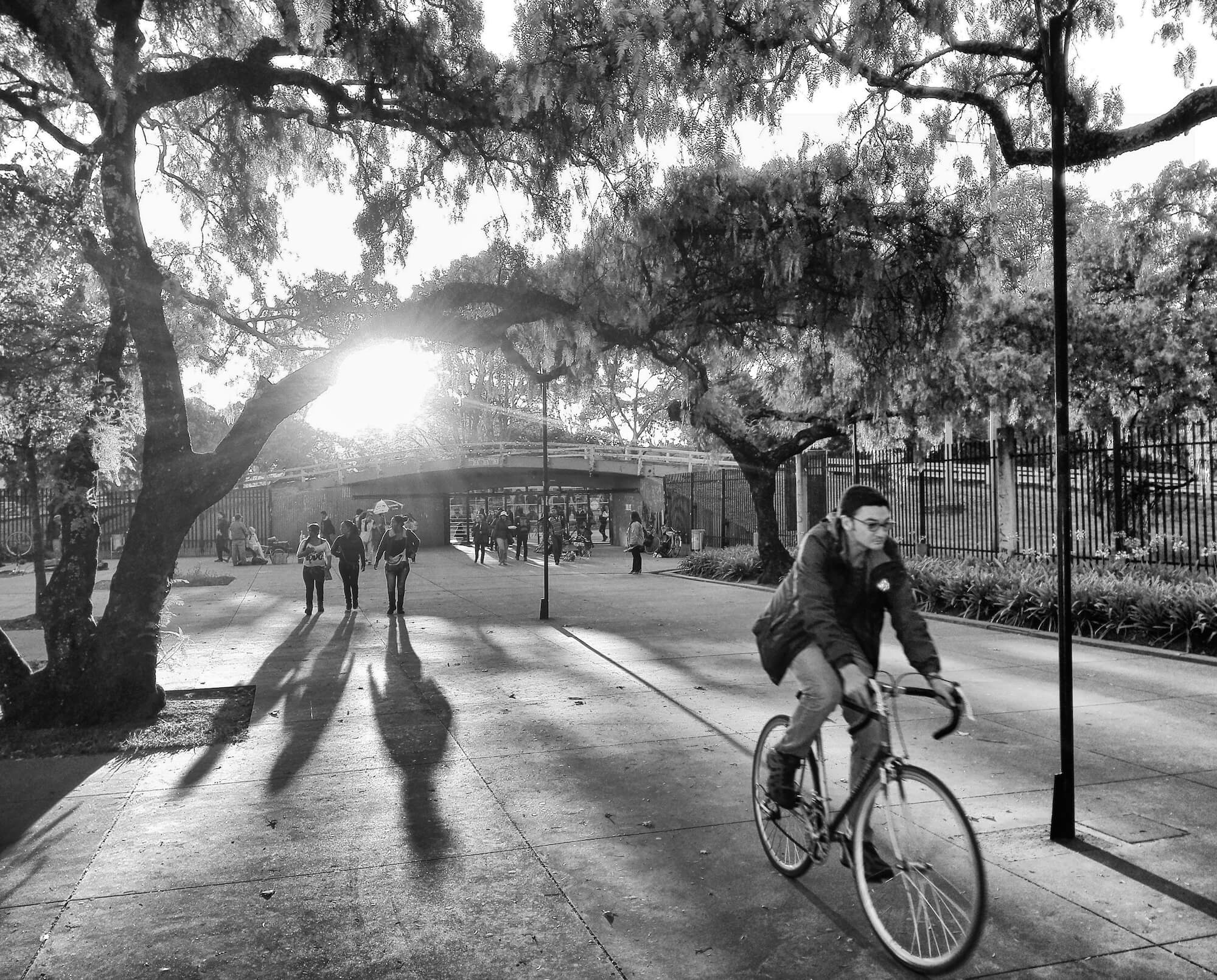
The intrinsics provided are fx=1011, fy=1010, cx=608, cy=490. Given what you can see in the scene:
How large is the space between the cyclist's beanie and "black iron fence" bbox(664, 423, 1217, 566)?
321 inches

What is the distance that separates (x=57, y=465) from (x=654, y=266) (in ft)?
18.7

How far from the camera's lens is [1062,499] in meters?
5.02

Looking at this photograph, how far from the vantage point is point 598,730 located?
24.3 feet

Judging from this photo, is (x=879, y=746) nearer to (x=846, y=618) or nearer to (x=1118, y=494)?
(x=846, y=618)

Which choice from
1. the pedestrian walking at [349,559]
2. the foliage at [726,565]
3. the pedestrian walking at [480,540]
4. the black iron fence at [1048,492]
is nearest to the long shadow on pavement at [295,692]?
the pedestrian walking at [349,559]

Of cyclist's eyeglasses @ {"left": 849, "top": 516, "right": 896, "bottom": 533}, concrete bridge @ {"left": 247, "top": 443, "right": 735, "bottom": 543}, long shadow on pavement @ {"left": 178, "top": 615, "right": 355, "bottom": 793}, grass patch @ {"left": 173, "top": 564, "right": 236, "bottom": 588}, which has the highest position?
concrete bridge @ {"left": 247, "top": 443, "right": 735, "bottom": 543}

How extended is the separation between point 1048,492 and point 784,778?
16.5 m

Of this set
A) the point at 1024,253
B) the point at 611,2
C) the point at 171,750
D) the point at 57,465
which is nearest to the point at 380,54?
the point at 611,2

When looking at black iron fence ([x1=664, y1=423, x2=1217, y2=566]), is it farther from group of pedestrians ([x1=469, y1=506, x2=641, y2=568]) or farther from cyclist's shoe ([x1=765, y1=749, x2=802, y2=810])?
cyclist's shoe ([x1=765, y1=749, x2=802, y2=810])

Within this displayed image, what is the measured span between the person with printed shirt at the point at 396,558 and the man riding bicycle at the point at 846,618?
12.2 metres

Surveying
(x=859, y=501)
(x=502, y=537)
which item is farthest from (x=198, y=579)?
(x=859, y=501)

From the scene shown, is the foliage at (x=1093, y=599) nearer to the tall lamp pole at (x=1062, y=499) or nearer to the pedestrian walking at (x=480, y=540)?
the tall lamp pole at (x=1062, y=499)

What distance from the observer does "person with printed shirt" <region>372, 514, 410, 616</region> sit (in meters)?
15.8

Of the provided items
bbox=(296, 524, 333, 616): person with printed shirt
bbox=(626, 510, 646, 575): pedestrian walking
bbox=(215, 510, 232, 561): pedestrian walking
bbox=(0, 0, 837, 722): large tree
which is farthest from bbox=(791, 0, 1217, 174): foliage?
bbox=(215, 510, 232, 561): pedestrian walking
